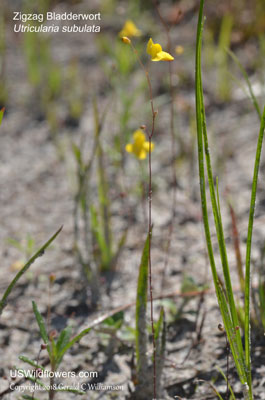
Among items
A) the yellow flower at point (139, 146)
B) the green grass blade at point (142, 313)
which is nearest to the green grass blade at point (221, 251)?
the green grass blade at point (142, 313)

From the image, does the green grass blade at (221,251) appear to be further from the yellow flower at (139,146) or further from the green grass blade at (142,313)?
the yellow flower at (139,146)

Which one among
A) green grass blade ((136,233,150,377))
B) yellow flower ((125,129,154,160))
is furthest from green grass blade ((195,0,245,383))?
yellow flower ((125,129,154,160))

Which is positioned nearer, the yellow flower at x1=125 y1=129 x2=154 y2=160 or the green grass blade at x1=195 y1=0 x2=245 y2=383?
the green grass blade at x1=195 y1=0 x2=245 y2=383

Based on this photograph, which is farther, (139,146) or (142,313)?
(139,146)

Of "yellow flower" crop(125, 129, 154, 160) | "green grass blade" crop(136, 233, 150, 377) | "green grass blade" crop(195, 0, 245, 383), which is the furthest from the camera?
"yellow flower" crop(125, 129, 154, 160)

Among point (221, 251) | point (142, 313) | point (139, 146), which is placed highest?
point (139, 146)

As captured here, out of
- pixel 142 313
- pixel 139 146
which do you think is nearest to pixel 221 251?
pixel 142 313

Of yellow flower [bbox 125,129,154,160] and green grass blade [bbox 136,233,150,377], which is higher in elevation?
yellow flower [bbox 125,129,154,160]

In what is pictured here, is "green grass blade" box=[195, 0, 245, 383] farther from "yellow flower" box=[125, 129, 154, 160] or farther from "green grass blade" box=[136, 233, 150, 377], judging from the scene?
"yellow flower" box=[125, 129, 154, 160]

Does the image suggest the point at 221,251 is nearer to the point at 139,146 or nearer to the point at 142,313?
the point at 142,313

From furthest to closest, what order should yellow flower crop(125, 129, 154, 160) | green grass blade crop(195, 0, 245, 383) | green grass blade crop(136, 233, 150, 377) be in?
yellow flower crop(125, 129, 154, 160) < green grass blade crop(136, 233, 150, 377) < green grass blade crop(195, 0, 245, 383)
